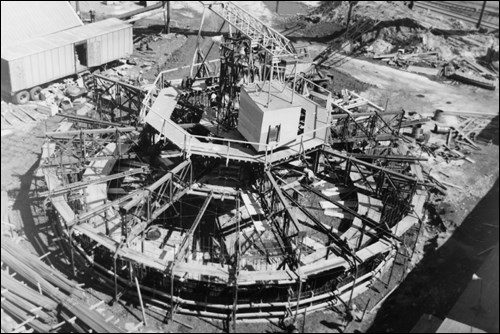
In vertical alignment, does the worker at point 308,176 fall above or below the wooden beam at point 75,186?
below

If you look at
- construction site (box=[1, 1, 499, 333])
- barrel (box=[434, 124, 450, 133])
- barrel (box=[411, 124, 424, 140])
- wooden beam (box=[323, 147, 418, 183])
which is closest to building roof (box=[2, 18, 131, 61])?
construction site (box=[1, 1, 499, 333])

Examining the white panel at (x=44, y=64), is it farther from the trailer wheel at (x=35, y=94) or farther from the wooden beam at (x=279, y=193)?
the wooden beam at (x=279, y=193)

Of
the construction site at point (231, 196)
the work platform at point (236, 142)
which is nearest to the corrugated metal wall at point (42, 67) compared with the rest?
the construction site at point (231, 196)

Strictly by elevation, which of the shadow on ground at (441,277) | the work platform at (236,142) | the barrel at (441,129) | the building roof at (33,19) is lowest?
the shadow on ground at (441,277)

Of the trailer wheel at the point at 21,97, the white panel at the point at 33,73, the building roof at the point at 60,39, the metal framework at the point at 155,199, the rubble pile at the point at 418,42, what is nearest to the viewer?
the metal framework at the point at 155,199

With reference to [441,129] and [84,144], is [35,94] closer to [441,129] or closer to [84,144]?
[84,144]

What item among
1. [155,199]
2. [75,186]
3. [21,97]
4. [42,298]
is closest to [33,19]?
[21,97]

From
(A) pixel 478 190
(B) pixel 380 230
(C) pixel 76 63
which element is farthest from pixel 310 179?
(C) pixel 76 63

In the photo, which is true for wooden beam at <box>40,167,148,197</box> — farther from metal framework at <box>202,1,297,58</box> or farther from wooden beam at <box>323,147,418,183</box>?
wooden beam at <box>323,147,418,183</box>
